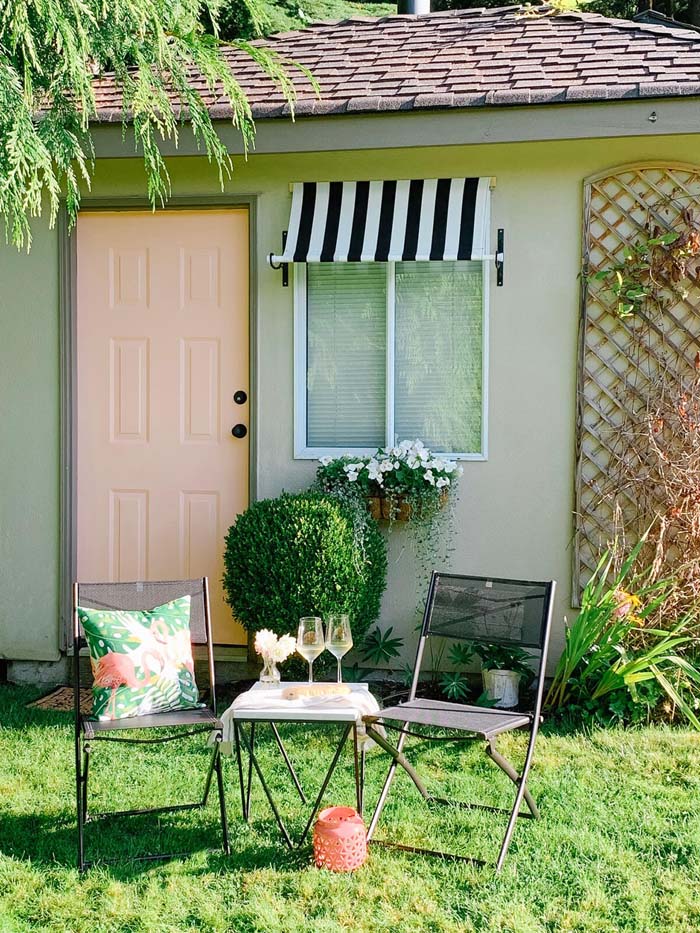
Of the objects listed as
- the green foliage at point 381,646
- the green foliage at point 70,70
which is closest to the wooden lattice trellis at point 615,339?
the green foliage at point 381,646

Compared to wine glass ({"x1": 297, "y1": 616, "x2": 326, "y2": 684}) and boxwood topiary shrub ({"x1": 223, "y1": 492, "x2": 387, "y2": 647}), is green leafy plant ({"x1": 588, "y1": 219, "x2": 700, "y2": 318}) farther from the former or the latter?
wine glass ({"x1": 297, "y1": 616, "x2": 326, "y2": 684})

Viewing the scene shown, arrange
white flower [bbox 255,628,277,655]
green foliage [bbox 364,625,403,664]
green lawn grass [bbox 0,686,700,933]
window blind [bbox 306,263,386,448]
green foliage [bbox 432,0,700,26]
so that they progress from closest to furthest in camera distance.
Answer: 1. green lawn grass [bbox 0,686,700,933]
2. white flower [bbox 255,628,277,655]
3. green foliage [bbox 364,625,403,664]
4. window blind [bbox 306,263,386,448]
5. green foliage [bbox 432,0,700,26]

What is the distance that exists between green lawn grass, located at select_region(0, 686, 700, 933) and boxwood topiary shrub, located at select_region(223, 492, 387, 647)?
2.37ft

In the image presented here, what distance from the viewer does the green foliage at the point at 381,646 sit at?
5992mm

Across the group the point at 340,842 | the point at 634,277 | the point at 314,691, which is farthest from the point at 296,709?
the point at 634,277

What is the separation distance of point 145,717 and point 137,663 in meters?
0.21

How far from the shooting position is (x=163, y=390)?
6.33 meters

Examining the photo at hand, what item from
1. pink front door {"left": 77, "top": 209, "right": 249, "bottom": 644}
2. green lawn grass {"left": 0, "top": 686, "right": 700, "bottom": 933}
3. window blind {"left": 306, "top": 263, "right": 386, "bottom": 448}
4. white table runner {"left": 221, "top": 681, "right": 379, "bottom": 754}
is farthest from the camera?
pink front door {"left": 77, "top": 209, "right": 249, "bottom": 644}

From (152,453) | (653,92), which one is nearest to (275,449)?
(152,453)

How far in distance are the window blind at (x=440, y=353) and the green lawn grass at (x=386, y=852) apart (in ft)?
6.27

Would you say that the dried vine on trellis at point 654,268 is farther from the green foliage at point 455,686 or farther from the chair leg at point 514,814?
the chair leg at point 514,814

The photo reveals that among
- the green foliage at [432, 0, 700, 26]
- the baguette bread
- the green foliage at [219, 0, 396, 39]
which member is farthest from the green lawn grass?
the green foliage at [432, 0, 700, 26]

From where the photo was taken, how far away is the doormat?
5764mm

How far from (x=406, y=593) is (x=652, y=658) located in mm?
1474
